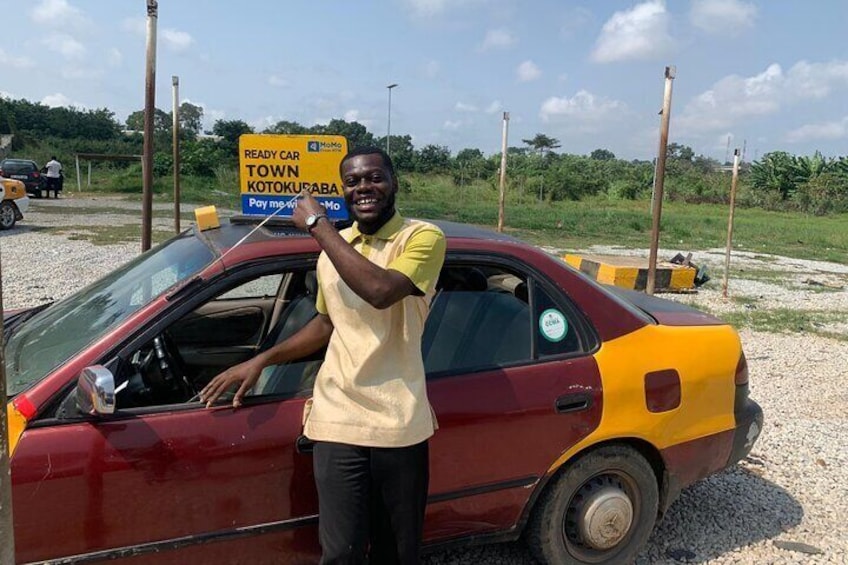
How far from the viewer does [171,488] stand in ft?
7.17

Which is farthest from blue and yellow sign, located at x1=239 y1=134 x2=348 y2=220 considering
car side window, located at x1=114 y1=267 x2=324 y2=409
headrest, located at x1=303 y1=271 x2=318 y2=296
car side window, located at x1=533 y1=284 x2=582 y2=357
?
car side window, located at x1=533 y1=284 x2=582 y2=357

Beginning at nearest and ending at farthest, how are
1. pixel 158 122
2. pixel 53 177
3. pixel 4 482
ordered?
pixel 4 482 → pixel 53 177 → pixel 158 122

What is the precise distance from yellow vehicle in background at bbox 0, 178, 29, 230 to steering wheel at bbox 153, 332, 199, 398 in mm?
14136

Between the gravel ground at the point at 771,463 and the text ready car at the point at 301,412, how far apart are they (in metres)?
0.46

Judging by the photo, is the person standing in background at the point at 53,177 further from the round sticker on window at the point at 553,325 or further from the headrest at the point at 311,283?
the round sticker on window at the point at 553,325

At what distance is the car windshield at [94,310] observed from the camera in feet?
7.66

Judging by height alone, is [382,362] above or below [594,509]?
above

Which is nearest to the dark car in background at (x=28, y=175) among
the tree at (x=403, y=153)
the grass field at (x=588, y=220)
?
the grass field at (x=588, y=220)

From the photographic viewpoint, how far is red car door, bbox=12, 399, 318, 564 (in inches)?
80.7

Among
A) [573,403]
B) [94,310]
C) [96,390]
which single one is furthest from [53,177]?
[573,403]

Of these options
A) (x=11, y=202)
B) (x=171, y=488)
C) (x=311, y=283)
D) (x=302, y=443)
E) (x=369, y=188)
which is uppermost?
(x=369, y=188)

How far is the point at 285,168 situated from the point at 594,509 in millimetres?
2400

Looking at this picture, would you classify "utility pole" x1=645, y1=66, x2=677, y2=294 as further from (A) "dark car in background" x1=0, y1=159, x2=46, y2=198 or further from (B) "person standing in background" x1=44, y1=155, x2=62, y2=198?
(B) "person standing in background" x1=44, y1=155, x2=62, y2=198

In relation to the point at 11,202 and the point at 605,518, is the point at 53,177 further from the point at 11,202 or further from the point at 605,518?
the point at 605,518
